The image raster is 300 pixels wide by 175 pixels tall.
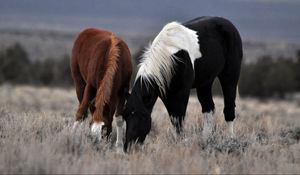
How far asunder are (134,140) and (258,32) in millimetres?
112660

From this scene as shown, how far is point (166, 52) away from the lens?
841cm

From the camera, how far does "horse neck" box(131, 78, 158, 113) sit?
7856 mm

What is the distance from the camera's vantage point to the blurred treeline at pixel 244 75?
123 feet

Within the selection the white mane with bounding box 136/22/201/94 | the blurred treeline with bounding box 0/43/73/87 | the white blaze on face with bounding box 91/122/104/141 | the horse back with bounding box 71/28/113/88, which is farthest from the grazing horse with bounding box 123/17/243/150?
the blurred treeline with bounding box 0/43/73/87

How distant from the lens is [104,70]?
854 cm

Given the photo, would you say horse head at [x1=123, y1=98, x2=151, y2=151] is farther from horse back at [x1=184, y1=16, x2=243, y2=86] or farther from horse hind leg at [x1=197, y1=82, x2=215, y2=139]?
horse hind leg at [x1=197, y1=82, x2=215, y2=139]

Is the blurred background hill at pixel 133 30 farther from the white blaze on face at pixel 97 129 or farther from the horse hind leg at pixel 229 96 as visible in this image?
the white blaze on face at pixel 97 129

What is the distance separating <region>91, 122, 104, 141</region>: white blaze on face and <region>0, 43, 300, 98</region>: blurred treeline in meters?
28.9

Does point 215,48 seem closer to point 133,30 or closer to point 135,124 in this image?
point 135,124

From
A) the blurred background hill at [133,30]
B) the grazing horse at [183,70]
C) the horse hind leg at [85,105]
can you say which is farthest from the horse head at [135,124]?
the blurred background hill at [133,30]

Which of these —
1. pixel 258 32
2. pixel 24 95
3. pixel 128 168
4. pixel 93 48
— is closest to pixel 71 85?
pixel 24 95

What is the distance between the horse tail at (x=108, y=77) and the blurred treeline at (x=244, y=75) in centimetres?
2794

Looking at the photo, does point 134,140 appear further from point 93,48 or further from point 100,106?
point 93,48

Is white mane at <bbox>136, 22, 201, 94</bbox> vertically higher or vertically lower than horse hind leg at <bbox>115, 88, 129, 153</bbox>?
higher
